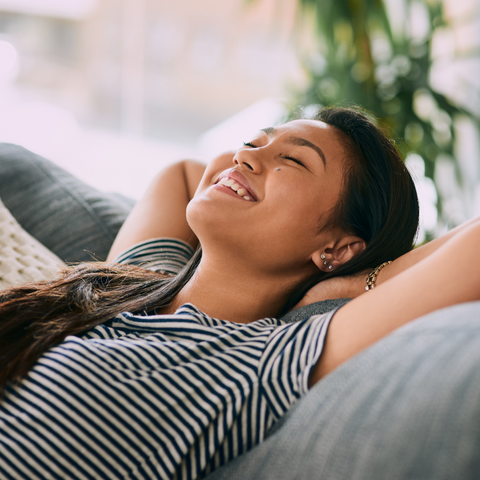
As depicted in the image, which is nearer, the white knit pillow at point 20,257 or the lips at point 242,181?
the lips at point 242,181

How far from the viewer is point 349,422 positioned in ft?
1.96

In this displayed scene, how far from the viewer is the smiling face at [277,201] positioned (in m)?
0.98

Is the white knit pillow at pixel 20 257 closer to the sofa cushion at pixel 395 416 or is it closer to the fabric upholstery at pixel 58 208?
the fabric upholstery at pixel 58 208

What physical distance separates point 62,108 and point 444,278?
4428 mm

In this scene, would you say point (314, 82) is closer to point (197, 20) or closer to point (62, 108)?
point (197, 20)

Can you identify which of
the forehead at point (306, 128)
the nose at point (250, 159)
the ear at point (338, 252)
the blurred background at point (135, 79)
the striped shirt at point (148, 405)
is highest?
the blurred background at point (135, 79)

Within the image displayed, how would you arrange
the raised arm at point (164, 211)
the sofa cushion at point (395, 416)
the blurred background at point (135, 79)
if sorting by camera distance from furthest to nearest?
the blurred background at point (135, 79) < the raised arm at point (164, 211) < the sofa cushion at point (395, 416)

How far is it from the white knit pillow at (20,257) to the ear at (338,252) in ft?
2.17

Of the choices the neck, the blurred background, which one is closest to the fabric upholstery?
the neck

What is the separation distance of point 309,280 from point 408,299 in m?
0.36

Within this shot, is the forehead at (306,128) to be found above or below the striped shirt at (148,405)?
above

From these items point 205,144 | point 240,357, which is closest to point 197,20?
point 205,144

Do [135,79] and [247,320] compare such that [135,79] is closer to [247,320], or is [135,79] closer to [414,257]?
[247,320]

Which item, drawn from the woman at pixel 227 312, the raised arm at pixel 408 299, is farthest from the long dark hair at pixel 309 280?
the raised arm at pixel 408 299
